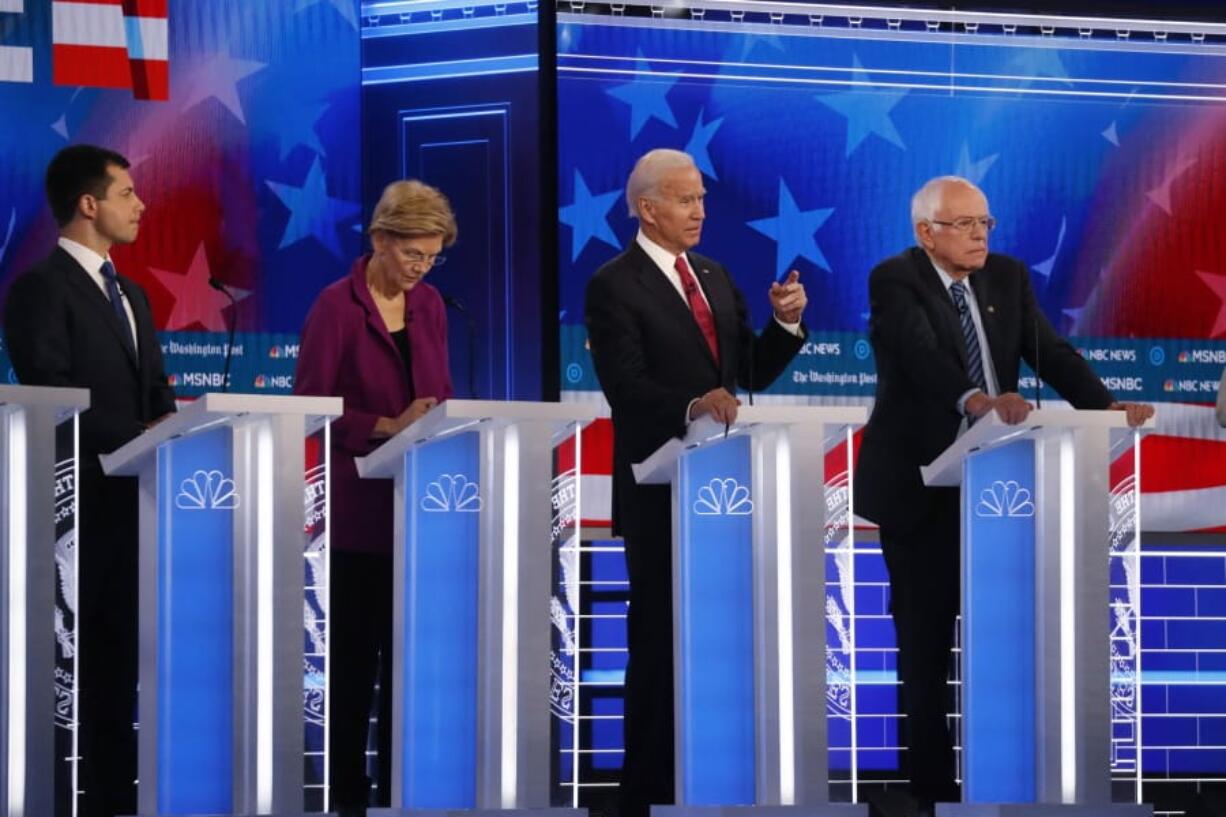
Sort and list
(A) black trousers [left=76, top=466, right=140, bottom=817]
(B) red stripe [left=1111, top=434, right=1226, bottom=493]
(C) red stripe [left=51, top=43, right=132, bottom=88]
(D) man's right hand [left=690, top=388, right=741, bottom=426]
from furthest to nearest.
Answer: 1. (B) red stripe [left=1111, top=434, right=1226, bottom=493]
2. (C) red stripe [left=51, top=43, right=132, bottom=88]
3. (A) black trousers [left=76, top=466, right=140, bottom=817]
4. (D) man's right hand [left=690, top=388, right=741, bottom=426]

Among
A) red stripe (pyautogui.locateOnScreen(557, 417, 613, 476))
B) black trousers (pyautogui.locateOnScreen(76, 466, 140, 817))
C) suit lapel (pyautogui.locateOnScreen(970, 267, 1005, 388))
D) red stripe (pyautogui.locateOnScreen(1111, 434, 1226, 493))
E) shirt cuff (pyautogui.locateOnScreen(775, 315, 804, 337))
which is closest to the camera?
black trousers (pyautogui.locateOnScreen(76, 466, 140, 817))

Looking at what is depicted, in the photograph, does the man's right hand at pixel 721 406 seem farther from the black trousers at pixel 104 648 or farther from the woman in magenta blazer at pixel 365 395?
the black trousers at pixel 104 648

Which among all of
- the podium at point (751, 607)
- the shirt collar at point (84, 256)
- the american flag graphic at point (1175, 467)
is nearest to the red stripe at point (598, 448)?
the american flag graphic at point (1175, 467)

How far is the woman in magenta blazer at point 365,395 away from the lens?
4809 millimetres

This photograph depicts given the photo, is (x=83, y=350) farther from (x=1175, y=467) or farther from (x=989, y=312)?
(x=1175, y=467)

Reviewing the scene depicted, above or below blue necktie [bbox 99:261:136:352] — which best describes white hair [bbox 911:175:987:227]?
above

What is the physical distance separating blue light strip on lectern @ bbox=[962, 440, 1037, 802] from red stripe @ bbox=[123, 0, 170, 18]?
3.17 m

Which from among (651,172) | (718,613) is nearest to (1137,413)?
(718,613)

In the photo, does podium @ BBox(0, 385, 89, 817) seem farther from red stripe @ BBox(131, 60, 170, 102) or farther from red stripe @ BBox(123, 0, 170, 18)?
red stripe @ BBox(123, 0, 170, 18)

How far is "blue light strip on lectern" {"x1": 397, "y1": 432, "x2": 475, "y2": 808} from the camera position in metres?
4.32

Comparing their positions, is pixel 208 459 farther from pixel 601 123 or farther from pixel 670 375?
pixel 601 123

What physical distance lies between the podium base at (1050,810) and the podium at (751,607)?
0.31m

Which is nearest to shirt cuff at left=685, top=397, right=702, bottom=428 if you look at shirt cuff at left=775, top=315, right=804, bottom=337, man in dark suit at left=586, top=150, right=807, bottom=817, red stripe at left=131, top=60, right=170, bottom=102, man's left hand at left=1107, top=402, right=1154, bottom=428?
man in dark suit at left=586, top=150, right=807, bottom=817

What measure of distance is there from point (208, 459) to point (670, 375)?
111 cm
